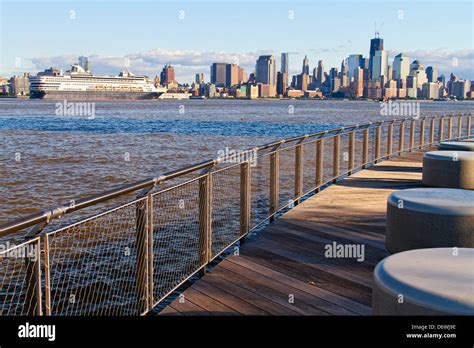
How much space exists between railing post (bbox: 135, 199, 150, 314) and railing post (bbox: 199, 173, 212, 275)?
45.4 inches

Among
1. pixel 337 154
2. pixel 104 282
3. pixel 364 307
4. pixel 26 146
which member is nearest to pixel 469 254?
pixel 364 307

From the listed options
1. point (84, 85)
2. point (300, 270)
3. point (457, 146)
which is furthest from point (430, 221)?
point (84, 85)

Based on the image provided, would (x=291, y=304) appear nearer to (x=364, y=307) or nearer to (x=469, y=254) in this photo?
(x=364, y=307)

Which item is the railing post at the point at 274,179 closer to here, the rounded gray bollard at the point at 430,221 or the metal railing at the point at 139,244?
the metal railing at the point at 139,244

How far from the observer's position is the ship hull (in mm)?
142625

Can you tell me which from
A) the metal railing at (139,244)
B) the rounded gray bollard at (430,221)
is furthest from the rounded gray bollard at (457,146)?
the rounded gray bollard at (430,221)

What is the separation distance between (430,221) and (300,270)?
4.72 ft

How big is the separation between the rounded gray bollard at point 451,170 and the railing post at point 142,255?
7.21m

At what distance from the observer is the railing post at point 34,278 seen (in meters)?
3.59

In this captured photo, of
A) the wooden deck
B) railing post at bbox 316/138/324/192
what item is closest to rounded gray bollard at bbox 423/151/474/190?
the wooden deck

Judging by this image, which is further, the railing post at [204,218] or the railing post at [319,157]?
the railing post at [319,157]

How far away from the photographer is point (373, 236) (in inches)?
303
